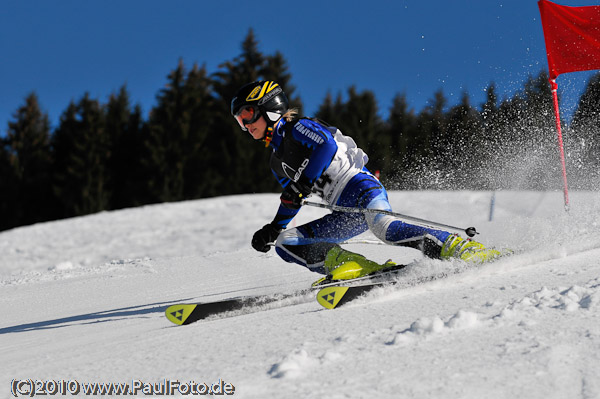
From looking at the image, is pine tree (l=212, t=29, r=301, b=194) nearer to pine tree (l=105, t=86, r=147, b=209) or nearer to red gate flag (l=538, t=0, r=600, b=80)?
pine tree (l=105, t=86, r=147, b=209)

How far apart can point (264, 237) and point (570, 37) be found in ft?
18.1

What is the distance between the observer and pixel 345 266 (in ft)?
11.3

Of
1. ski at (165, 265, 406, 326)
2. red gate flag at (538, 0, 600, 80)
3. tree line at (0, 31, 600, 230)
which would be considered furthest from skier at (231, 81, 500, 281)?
tree line at (0, 31, 600, 230)

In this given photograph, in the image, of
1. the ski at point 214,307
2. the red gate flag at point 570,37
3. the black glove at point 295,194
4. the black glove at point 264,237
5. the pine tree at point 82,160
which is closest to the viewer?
the ski at point 214,307

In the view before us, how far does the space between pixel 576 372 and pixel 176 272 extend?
17.4ft

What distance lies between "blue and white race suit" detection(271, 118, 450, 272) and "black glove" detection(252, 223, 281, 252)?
54 mm

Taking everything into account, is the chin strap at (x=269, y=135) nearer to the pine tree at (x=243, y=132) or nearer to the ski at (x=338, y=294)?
the ski at (x=338, y=294)

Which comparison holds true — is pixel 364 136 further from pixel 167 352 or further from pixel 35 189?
pixel 167 352

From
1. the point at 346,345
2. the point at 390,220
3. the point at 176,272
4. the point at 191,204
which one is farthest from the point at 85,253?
the point at 346,345

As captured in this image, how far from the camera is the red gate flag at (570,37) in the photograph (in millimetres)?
6977

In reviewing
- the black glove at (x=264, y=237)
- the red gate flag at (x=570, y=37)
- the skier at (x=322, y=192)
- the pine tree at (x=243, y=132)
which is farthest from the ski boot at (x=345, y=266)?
the pine tree at (x=243, y=132)

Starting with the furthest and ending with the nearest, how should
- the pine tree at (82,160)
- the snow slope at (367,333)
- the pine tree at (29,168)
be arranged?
1. the pine tree at (29,168)
2. the pine tree at (82,160)
3. the snow slope at (367,333)

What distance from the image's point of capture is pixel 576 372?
1.69m

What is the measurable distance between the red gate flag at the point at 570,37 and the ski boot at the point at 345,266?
5046 mm
